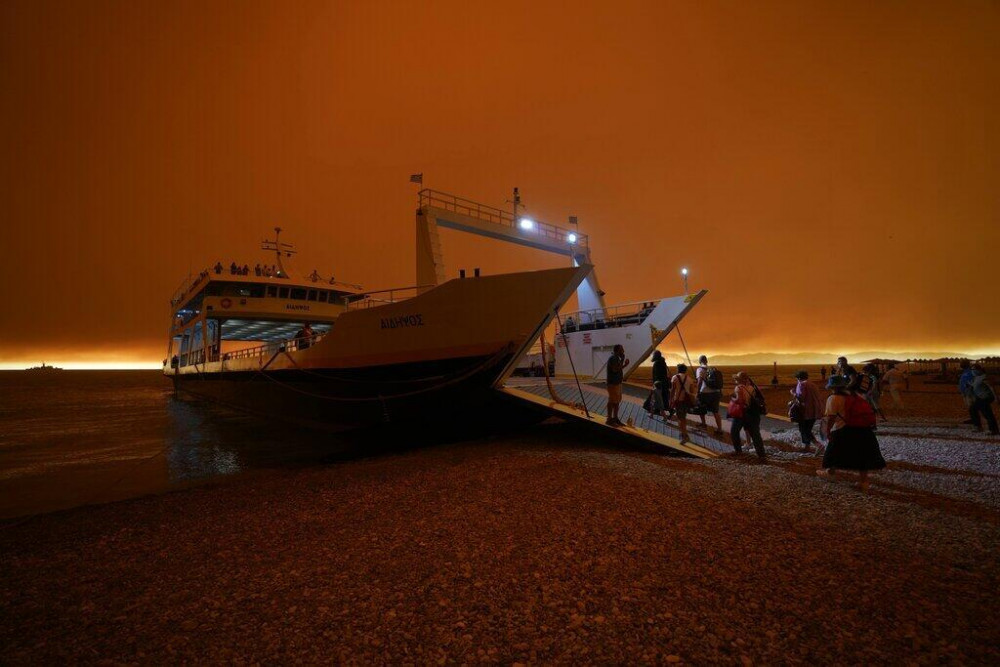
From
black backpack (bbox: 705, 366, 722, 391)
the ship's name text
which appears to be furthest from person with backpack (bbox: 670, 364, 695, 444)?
the ship's name text

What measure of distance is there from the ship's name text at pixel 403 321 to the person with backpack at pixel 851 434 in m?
7.30

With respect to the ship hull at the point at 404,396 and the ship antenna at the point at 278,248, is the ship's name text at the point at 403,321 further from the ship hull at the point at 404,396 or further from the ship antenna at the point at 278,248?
the ship antenna at the point at 278,248

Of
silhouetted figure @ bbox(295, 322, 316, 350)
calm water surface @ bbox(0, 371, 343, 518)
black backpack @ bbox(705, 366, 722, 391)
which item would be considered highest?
silhouetted figure @ bbox(295, 322, 316, 350)

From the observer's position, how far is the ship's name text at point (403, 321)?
923 centimetres

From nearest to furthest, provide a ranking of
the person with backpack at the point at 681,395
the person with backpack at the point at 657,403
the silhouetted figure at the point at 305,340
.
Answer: the person with backpack at the point at 681,395
the person with backpack at the point at 657,403
the silhouetted figure at the point at 305,340

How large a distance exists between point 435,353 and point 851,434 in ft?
23.5

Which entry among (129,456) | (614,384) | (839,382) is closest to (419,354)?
(614,384)

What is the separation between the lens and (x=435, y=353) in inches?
359

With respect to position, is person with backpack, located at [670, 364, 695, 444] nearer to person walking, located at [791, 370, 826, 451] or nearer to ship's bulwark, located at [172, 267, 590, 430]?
person walking, located at [791, 370, 826, 451]

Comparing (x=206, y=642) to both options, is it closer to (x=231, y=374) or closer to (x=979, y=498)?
(x=979, y=498)

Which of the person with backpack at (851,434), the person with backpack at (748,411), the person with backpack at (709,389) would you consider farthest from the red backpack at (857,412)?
the person with backpack at (709,389)

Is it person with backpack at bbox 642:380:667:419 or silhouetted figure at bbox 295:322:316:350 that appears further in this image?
silhouetted figure at bbox 295:322:316:350

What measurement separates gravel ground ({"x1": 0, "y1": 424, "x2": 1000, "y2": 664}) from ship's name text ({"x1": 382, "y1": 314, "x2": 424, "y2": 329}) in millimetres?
4477

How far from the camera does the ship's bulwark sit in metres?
8.46
